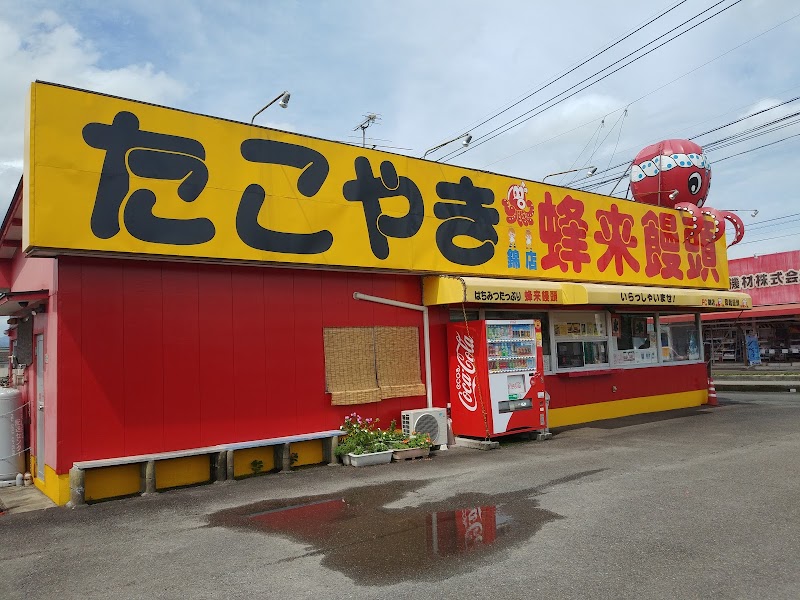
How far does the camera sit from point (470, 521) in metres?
6.54

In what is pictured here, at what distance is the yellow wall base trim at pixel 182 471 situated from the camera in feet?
27.7

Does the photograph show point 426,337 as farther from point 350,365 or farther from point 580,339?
point 580,339

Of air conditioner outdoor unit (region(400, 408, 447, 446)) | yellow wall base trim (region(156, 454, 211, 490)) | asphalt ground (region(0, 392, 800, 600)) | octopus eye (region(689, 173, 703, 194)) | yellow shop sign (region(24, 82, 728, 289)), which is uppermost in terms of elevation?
octopus eye (region(689, 173, 703, 194))

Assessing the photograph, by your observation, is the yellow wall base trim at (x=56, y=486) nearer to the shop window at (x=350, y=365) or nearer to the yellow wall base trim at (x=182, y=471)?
the yellow wall base trim at (x=182, y=471)

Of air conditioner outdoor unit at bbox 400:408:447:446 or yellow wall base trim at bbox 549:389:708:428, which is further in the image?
yellow wall base trim at bbox 549:389:708:428

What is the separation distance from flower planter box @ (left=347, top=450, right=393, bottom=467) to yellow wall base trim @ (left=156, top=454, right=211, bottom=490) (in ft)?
7.27

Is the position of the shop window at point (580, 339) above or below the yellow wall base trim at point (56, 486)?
above

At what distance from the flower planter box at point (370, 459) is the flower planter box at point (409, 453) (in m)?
0.12

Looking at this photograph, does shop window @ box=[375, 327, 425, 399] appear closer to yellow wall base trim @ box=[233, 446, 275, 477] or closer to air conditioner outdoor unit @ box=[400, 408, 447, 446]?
air conditioner outdoor unit @ box=[400, 408, 447, 446]

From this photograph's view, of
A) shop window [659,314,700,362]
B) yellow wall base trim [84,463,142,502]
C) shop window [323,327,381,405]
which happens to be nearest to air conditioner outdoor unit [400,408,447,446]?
shop window [323,327,381,405]

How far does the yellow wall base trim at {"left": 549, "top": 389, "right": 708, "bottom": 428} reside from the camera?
1382cm

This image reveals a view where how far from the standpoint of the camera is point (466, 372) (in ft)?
37.6

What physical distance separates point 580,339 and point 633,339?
2297 millimetres

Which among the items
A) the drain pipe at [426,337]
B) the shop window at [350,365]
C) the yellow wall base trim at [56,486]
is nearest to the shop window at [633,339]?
the drain pipe at [426,337]
